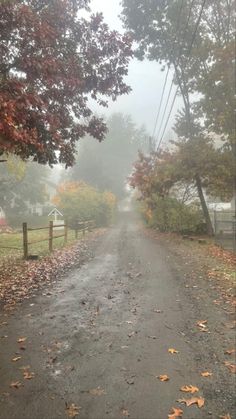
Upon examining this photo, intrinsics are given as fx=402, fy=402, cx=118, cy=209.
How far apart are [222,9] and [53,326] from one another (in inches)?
925

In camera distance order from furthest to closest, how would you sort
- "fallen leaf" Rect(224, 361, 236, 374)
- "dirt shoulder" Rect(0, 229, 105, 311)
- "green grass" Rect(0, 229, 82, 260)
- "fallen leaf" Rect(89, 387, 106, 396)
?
"green grass" Rect(0, 229, 82, 260)
"dirt shoulder" Rect(0, 229, 105, 311)
"fallen leaf" Rect(224, 361, 236, 374)
"fallen leaf" Rect(89, 387, 106, 396)

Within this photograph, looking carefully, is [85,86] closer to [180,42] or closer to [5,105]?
[5,105]

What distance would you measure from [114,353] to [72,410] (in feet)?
5.02

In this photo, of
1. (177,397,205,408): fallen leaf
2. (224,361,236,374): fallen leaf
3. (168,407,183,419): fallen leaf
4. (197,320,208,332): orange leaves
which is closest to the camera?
(168,407,183,419): fallen leaf

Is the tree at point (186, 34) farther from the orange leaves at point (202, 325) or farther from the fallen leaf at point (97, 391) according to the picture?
the fallen leaf at point (97, 391)

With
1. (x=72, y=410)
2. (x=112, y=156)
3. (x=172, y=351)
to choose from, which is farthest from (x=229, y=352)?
(x=112, y=156)

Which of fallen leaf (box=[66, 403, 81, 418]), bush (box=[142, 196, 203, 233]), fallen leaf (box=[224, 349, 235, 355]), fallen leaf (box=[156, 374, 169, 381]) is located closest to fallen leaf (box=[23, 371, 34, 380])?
fallen leaf (box=[66, 403, 81, 418])

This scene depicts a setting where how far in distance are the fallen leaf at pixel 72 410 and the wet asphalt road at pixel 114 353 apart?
6 centimetres

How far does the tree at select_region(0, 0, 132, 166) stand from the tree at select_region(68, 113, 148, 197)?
58162mm

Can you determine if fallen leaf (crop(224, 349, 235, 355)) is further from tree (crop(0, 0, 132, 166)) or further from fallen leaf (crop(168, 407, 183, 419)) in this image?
tree (crop(0, 0, 132, 166))

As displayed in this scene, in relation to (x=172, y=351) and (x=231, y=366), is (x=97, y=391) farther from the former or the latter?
(x=231, y=366)

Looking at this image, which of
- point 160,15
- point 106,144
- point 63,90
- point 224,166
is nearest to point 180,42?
point 160,15

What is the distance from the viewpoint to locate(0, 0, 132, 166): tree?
7.93m

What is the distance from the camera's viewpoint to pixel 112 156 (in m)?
86.2
